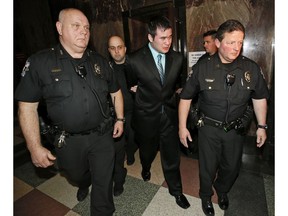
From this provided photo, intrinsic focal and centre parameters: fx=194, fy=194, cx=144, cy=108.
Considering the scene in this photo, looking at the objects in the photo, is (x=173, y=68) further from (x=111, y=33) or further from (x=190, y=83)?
(x=111, y=33)

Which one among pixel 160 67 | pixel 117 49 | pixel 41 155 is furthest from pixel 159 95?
pixel 41 155

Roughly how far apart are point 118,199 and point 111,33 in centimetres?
298

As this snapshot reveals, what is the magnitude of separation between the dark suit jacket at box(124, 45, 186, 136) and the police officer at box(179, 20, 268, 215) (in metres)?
0.20

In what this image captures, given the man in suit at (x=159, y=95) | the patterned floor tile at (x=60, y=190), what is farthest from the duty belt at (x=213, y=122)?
the patterned floor tile at (x=60, y=190)

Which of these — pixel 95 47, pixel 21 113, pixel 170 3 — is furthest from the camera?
pixel 95 47

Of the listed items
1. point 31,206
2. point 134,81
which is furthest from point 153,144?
point 31,206

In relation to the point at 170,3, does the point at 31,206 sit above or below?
below

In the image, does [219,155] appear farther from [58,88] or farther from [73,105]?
[58,88]

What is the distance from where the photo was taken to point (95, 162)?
1846 millimetres

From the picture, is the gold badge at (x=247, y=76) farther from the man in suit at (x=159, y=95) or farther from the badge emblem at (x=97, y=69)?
the badge emblem at (x=97, y=69)

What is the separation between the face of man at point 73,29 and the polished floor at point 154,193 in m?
1.84

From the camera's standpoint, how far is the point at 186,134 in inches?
79.2

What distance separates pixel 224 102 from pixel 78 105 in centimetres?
134

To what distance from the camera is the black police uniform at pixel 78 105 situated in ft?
5.41
